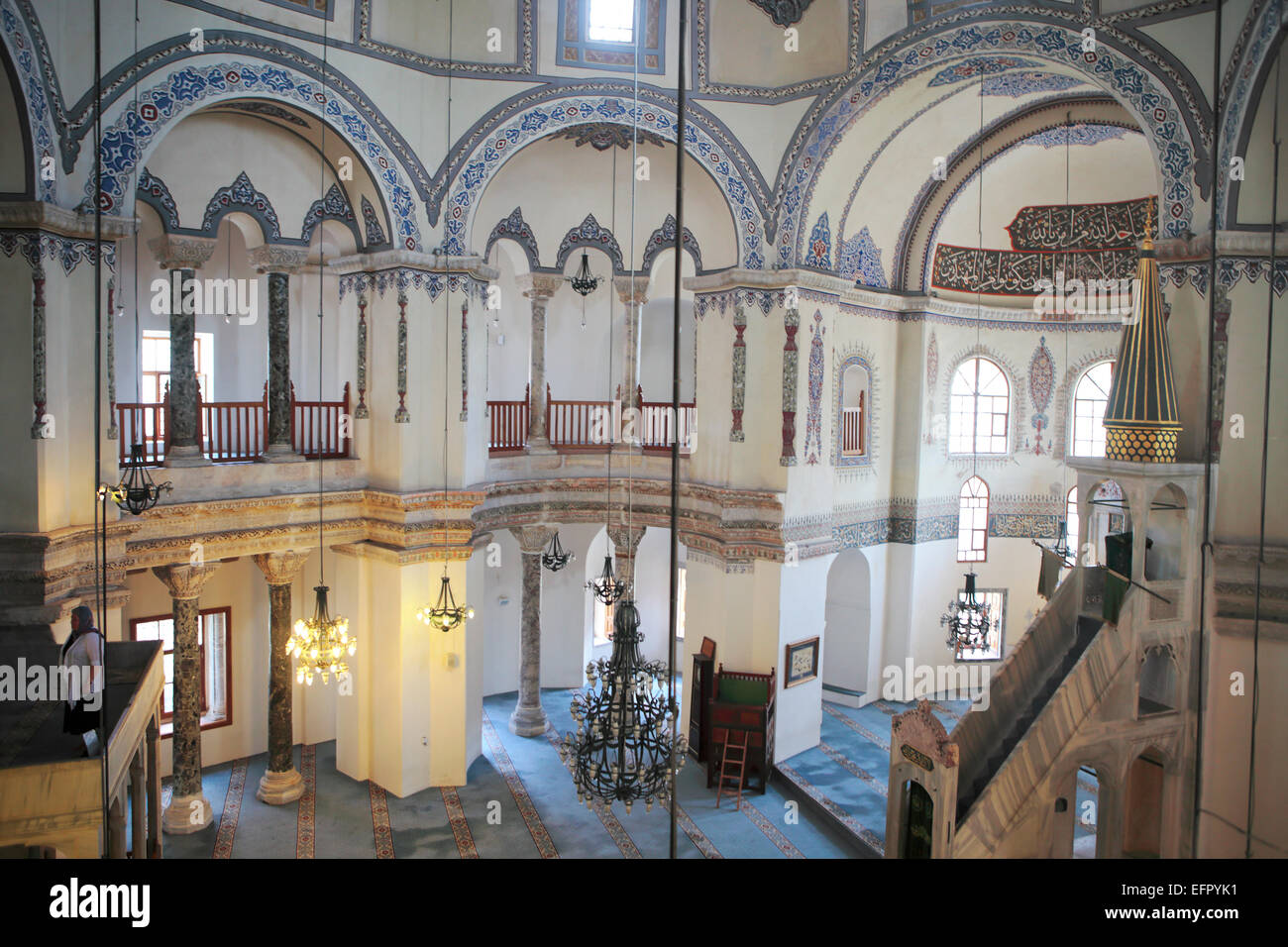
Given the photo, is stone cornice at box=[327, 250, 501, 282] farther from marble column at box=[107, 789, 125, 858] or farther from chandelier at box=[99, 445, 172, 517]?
marble column at box=[107, 789, 125, 858]

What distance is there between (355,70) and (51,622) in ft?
20.4

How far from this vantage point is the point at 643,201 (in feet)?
42.4

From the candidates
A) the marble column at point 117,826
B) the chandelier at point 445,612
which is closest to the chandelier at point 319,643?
the chandelier at point 445,612

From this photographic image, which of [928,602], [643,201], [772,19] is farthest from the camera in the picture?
[928,602]

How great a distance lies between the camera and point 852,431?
43.4 ft

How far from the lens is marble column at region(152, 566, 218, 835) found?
972 centimetres

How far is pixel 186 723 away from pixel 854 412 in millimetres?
9313

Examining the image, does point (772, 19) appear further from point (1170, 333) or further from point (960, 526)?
point (960, 526)

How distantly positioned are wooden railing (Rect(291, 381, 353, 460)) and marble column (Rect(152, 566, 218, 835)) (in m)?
1.71

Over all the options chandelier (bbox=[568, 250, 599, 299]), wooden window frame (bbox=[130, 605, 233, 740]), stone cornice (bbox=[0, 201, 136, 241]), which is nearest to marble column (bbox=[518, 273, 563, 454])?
chandelier (bbox=[568, 250, 599, 299])
